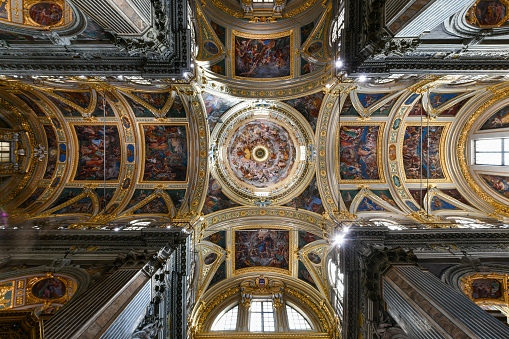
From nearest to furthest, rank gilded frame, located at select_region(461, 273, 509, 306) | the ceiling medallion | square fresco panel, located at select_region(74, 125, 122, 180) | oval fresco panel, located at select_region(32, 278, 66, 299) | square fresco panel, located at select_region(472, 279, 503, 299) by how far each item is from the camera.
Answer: gilded frame, located at select_region(461, 273, 509, 306), square fresco panel, located at select_region(472, 279, 503, 299), oval fresco panel, located at select_region(32, 278, 66, 299), square fresco panel, located at select_region(74, 125, 122, 180), the ceiling medallion

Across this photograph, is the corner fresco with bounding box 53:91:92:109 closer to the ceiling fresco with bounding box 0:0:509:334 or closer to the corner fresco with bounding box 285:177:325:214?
the ceiling fresco with bounding box 0:0:509:334

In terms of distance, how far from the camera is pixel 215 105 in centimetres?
1627

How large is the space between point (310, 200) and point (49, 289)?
1459cm

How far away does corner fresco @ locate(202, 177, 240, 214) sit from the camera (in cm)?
1690

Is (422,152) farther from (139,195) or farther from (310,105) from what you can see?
(139,195)

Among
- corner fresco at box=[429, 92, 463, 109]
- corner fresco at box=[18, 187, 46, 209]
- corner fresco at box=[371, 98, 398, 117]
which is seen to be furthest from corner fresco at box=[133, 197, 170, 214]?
corner fresco at box=[429, 92, 463, 109]

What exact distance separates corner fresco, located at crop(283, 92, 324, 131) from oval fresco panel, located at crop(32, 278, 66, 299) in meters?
15.4

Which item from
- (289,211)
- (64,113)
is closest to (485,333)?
(289,211)

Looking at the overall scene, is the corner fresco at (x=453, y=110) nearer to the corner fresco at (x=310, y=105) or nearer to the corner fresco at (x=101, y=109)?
the corner fresco at (x=310, y=105)

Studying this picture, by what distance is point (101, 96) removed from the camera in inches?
584

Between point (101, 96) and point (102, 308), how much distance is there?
12.6 metres

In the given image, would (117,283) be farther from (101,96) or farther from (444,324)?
(101,96)

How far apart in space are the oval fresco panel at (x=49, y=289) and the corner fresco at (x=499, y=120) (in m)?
23.5

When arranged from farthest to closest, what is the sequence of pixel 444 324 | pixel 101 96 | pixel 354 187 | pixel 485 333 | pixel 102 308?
1. pixel 354 187
2. pixel 101 96
3. pixel 102 308
4. pixel 444 324
5. pixel 485 333
